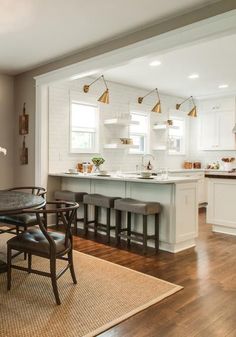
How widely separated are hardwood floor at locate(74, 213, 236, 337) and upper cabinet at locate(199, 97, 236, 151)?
3379mm

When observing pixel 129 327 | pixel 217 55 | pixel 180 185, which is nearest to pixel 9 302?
pixel 129 327

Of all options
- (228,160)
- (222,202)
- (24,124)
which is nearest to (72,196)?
(24,124)

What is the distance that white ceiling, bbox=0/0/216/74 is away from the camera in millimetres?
3160

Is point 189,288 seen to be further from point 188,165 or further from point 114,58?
point 188,165

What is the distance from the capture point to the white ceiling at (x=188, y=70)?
448 centimetres

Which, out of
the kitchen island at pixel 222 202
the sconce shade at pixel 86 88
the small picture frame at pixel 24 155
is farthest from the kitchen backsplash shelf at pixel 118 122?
the kitchen island at pixel 222 202

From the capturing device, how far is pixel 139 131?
7.18m

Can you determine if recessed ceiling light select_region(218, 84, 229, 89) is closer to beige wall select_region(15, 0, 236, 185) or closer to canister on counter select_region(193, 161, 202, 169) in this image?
canister on counter select_region(193, 161, 202, 169)

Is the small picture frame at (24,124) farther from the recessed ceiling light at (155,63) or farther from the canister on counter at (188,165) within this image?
the canister on counter at (188,165)

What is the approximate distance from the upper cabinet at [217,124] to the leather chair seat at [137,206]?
4151 mm

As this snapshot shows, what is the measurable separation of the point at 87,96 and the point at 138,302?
4.29 meters

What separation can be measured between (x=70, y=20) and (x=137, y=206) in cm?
235

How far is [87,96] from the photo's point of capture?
6027 millimetres

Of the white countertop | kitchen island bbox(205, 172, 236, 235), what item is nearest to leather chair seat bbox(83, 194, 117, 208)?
the white countertop
